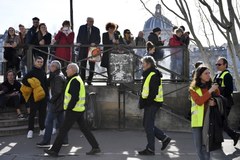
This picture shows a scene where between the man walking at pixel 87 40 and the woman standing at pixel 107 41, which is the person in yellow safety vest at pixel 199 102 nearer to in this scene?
the woman standing at pixel 107 41

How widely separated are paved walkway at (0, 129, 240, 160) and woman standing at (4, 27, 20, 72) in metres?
2.79

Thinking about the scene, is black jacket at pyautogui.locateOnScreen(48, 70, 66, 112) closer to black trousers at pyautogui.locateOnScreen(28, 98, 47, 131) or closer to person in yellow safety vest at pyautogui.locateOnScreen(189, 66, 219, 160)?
black trousers at pyautogui.locateOnScreen(28, 98, 47, 131)

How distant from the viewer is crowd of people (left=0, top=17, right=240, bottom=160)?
6.72 meters

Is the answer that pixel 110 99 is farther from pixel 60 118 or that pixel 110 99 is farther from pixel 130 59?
pixel 60 118

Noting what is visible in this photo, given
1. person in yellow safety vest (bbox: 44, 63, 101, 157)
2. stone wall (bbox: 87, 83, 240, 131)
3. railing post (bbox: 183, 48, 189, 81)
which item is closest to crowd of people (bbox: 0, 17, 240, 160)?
person in yellow safety vest (bbox: 44, 63, 101, 157)

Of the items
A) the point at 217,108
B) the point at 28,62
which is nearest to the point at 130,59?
the point at 28,62

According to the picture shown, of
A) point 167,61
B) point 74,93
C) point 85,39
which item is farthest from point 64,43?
point 74,93

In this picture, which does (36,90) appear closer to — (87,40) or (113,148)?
(113,148)

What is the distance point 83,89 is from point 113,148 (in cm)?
158

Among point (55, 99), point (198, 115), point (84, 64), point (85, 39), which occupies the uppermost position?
point (85, 39)

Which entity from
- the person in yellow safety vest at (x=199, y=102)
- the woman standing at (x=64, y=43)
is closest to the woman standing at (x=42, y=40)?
the woman standing at (x=64, y=43)

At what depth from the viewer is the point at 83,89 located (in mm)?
8562

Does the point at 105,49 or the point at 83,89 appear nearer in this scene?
the point at 83,89

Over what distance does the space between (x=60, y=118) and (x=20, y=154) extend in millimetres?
1348
